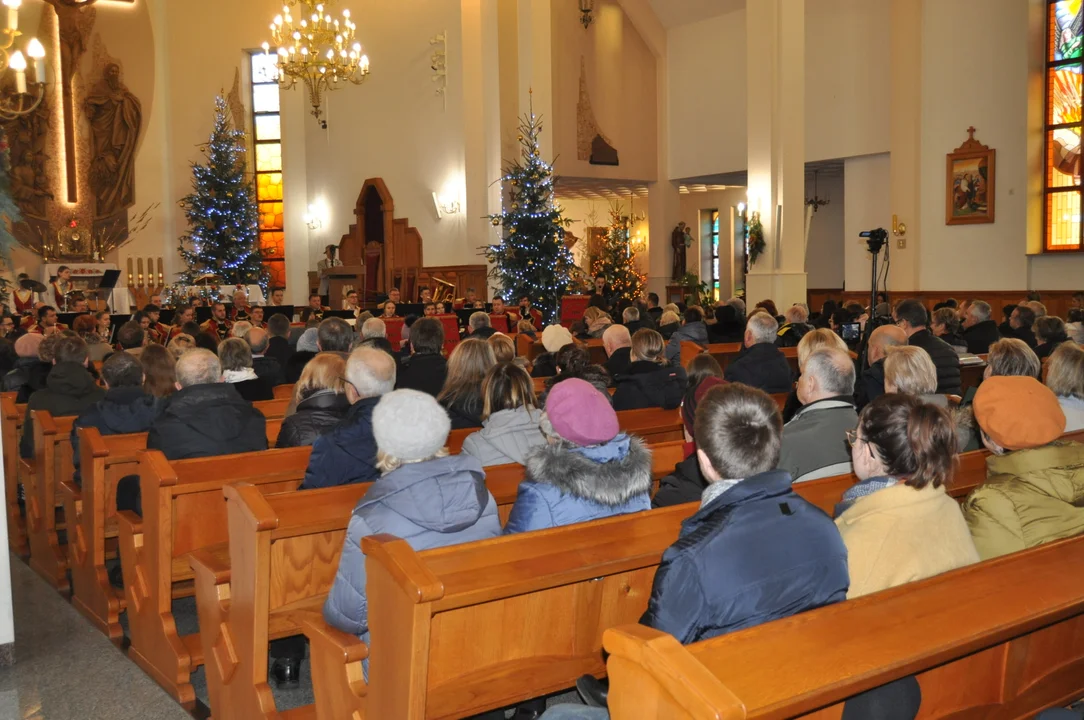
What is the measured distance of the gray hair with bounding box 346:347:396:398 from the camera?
12.4 feet

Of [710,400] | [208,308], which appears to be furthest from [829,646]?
[208,308]

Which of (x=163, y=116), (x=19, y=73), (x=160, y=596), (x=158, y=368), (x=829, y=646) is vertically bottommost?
(x=160, y=596)

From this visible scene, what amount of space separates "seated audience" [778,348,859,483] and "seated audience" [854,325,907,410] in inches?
53.5

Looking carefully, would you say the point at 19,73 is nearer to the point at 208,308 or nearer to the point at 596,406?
the point at 596,406

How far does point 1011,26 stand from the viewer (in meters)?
14.4

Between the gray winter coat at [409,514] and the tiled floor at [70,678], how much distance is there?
1.21 meters

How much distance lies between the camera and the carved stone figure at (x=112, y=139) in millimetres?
17797

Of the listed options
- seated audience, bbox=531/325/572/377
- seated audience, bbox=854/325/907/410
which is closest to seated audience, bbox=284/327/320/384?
seated audience, bbox=531/325/572/377

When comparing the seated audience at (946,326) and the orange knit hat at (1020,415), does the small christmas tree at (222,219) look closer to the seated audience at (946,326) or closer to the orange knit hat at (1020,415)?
the seated audience at (946,326)

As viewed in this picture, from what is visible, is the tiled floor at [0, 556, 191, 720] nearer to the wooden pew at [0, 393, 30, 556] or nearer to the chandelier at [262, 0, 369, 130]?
the wooden pew at [0, 393, 30, 556]

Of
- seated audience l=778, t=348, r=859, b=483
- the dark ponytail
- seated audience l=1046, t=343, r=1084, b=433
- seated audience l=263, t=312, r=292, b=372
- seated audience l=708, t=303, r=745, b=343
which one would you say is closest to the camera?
the dark ponytail

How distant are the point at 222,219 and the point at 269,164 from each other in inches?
Result: 102

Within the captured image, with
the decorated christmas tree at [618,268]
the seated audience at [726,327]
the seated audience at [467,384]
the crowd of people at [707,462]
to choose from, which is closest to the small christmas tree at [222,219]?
the decorated christmas tree at [618,268]

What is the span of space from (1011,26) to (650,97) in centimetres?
673
